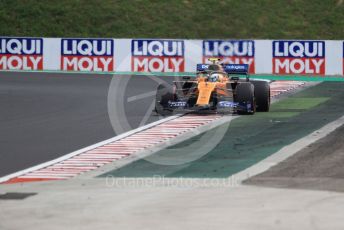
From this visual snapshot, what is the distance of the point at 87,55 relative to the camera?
41.4 meters

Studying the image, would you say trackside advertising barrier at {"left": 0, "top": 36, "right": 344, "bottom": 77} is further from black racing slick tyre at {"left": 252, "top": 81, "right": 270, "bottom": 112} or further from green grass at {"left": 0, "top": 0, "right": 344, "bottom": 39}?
black racing slick tyre at {"left": 252, "top": 81, "right": 270, "bottom": 112}

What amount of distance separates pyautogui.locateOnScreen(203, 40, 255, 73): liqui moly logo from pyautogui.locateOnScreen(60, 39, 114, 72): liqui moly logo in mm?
4326

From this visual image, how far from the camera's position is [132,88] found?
32281mm

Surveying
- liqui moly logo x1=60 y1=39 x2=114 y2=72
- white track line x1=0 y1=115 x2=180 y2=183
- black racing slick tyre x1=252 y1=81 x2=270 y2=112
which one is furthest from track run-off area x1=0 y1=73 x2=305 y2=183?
liqui moly logo x1=60 y1=39 x2=114 y2=72

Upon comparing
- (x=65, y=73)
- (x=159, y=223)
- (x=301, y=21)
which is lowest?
(x=159, y=223)

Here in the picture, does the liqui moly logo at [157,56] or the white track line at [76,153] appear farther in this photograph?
the liqui moly logo at [157,56]

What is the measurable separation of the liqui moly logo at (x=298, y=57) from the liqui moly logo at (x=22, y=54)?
1064 cm

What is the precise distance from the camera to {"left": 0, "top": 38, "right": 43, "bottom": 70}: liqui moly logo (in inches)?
1645

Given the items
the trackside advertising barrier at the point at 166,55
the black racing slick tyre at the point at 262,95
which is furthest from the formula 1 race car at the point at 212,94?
the trackside advertising barrier at the point at 166,55

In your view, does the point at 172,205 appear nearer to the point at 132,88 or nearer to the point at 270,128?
the point at 270,128

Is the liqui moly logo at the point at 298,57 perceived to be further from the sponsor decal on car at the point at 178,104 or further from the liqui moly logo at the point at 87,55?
the sponsor decal on car at the point at 178,104

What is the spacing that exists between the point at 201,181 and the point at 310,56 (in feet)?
86.5

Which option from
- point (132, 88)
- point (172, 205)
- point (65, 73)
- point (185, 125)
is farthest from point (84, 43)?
point (172, 205)

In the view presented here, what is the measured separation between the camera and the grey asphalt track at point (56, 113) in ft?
61.5
